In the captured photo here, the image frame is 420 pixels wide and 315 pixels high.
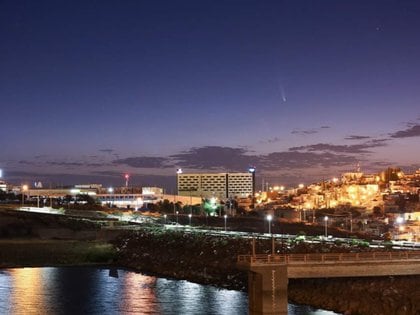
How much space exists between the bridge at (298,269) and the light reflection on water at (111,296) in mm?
2305

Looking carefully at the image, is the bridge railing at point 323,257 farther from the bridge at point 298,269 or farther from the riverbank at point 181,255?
the riverbank at point 181,255

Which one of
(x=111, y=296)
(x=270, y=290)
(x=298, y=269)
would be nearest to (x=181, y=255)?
(x=111, y=296)

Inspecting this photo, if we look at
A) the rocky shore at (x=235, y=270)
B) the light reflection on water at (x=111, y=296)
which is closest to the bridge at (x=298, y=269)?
the rocky shore at (x=235, y=270)

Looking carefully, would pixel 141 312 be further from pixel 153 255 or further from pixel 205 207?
pixel 205 207

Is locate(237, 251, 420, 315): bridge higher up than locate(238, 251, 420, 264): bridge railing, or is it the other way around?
locate(238, 251, 420, 264): bridge railing

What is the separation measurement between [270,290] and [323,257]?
461 cm

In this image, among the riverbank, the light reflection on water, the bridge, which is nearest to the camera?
the bridge

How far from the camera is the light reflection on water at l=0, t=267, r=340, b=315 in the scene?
40.4 metres

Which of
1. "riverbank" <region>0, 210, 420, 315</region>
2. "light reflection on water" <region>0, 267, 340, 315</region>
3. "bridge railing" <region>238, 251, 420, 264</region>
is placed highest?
"bridge railing" <region>238, 251, 420, 264</region>

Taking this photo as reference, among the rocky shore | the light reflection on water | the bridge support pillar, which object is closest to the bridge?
the bridge support pillar

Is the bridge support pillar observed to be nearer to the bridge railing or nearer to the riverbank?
the bridge railing

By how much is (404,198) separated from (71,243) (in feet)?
335

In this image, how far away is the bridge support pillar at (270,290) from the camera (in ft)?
117

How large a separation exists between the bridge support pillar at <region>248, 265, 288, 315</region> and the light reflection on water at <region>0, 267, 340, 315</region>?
2.07 m
